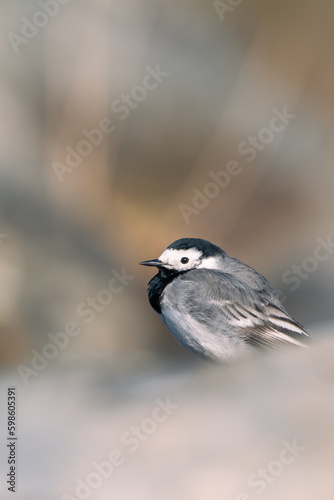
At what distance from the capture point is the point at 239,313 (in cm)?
460

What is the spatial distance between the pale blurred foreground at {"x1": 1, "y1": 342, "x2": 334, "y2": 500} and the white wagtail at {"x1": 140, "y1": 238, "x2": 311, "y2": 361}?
0.26 m

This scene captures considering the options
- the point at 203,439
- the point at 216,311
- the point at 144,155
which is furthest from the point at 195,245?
the point at 144,155

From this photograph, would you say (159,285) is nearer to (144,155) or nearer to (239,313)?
(239,313)

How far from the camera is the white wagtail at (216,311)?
4.46 m

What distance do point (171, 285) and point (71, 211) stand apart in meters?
3.64

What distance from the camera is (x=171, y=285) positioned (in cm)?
467

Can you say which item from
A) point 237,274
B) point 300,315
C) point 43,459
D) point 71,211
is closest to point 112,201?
point 71,211

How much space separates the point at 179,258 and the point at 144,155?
3630 millimetres

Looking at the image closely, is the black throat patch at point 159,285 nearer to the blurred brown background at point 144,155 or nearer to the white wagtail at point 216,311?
the white wagtail at point 216,311

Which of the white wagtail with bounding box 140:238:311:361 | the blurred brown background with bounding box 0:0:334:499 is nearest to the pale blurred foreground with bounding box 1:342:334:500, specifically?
the white wagtail with bounding box 140:238:311:361

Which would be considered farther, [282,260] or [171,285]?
[282,260]

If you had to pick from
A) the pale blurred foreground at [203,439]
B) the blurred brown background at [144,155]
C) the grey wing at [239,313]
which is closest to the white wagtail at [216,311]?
the grey wing at [239,313]

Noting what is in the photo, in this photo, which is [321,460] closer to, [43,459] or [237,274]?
[43,459]

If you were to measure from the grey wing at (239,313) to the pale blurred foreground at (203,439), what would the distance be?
35cm
